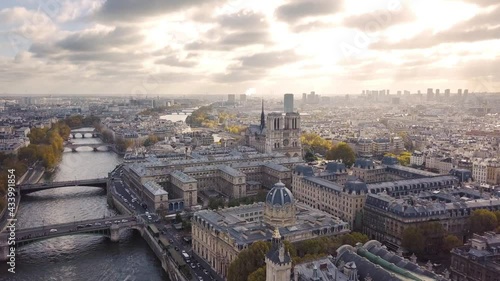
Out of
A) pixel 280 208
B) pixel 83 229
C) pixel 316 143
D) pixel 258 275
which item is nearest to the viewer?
pixel 258 275

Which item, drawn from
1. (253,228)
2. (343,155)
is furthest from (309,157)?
(253,228)

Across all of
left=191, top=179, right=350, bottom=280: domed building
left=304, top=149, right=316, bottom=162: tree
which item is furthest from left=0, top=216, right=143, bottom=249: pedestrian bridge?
left=304, top=149, right=316, bottom=162: tree

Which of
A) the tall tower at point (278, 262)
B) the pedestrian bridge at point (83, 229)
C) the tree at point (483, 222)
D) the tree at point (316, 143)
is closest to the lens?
the tall tower at point (278, 262)

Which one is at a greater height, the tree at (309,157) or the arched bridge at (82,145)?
the tree at (309,157)

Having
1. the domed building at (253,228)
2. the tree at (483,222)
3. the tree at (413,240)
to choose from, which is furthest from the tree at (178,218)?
the tree at (483,222)

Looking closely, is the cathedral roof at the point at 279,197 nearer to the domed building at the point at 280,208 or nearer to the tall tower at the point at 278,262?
the domed building at the point at 280,208

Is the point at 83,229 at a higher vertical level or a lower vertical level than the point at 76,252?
higher

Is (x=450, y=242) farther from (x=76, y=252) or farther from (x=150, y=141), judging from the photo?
(x=150, y=141)

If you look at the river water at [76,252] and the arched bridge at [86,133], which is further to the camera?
the arched bridge at [86,133]
